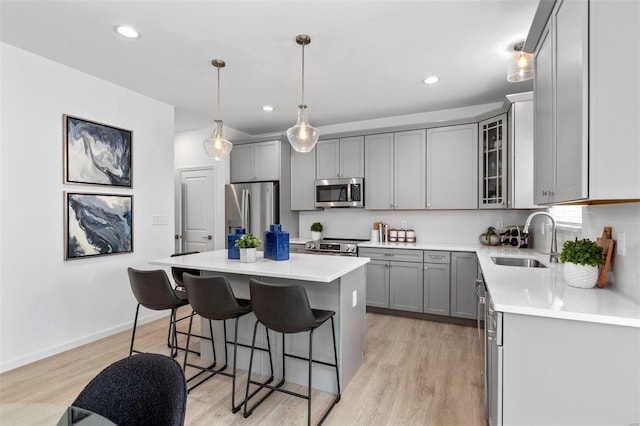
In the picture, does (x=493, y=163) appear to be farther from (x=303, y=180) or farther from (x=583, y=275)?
(x=303, y=180)

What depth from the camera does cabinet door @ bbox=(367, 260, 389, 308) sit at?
4.19 metres

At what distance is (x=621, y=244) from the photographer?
174 cm

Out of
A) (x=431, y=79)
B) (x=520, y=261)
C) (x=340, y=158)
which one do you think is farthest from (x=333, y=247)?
(x=431, y=79)

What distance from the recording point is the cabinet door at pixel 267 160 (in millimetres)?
5039

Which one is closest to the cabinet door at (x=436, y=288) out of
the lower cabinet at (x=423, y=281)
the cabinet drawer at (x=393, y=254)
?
the lower cabinet at (x=423, y=281)

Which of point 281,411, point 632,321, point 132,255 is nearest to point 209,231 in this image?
point 132,255

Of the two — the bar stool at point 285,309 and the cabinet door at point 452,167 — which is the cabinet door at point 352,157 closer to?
the cabinet door at point 452,167

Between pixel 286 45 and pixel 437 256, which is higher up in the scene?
pixel 286 45

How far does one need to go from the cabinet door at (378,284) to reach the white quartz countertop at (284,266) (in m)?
1.55

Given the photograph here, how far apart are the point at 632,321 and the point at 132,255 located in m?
4.16

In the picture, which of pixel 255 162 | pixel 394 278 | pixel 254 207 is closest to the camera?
pixel 394 278

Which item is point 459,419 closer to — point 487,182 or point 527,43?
point 527,43

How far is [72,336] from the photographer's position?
10.5 ft

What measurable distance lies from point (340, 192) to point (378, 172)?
0.61 metres
